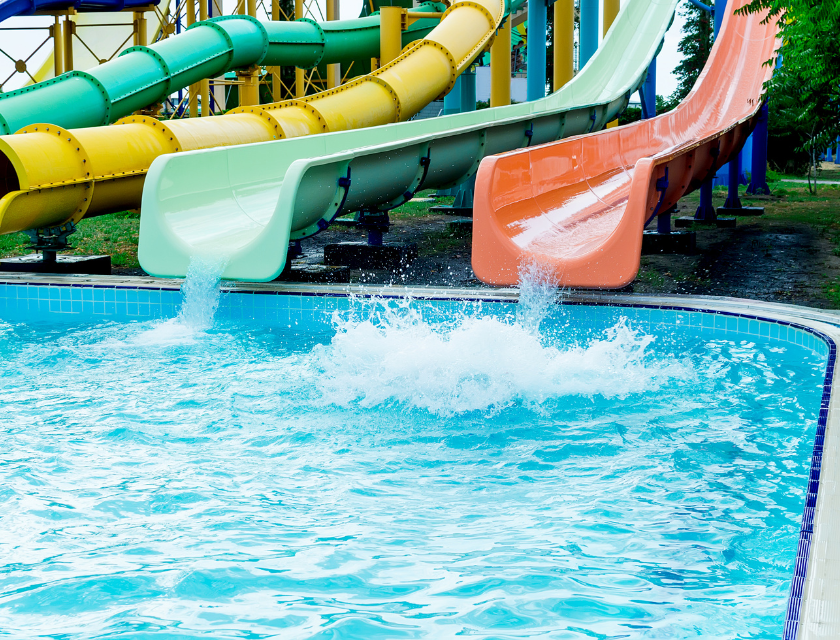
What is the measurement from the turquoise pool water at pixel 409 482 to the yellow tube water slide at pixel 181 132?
1.89m

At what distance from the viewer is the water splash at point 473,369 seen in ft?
14.4

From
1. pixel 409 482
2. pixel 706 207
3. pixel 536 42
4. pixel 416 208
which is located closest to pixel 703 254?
pixel 706 207

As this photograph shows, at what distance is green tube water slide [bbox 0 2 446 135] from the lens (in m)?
8.59

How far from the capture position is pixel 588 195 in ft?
25.3

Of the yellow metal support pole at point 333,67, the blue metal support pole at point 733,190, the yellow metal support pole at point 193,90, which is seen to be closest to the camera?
the blue metal support pole at point 733,190

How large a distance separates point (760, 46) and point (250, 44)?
7.29 metres

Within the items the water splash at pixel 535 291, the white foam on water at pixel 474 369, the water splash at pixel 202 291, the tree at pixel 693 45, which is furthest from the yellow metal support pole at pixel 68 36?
the tree at pixel 693 45

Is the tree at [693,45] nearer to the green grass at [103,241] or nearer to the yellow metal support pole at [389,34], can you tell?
the yellow metal support pole at [389,34]

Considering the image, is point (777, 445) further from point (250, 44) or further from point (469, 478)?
point (250, 44)

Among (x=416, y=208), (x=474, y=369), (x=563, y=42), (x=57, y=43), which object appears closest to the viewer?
(x=474, y=369)

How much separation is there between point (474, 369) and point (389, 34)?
8985 millimetres

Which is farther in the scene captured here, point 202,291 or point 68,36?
point 68,36

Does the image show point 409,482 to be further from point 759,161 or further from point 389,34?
point 759,161

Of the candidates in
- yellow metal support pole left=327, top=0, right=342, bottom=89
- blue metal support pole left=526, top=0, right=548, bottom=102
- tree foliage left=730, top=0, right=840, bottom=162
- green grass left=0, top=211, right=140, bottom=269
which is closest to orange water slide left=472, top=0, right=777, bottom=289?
tree foliage left=730, top=0, right=840, bottom=162
